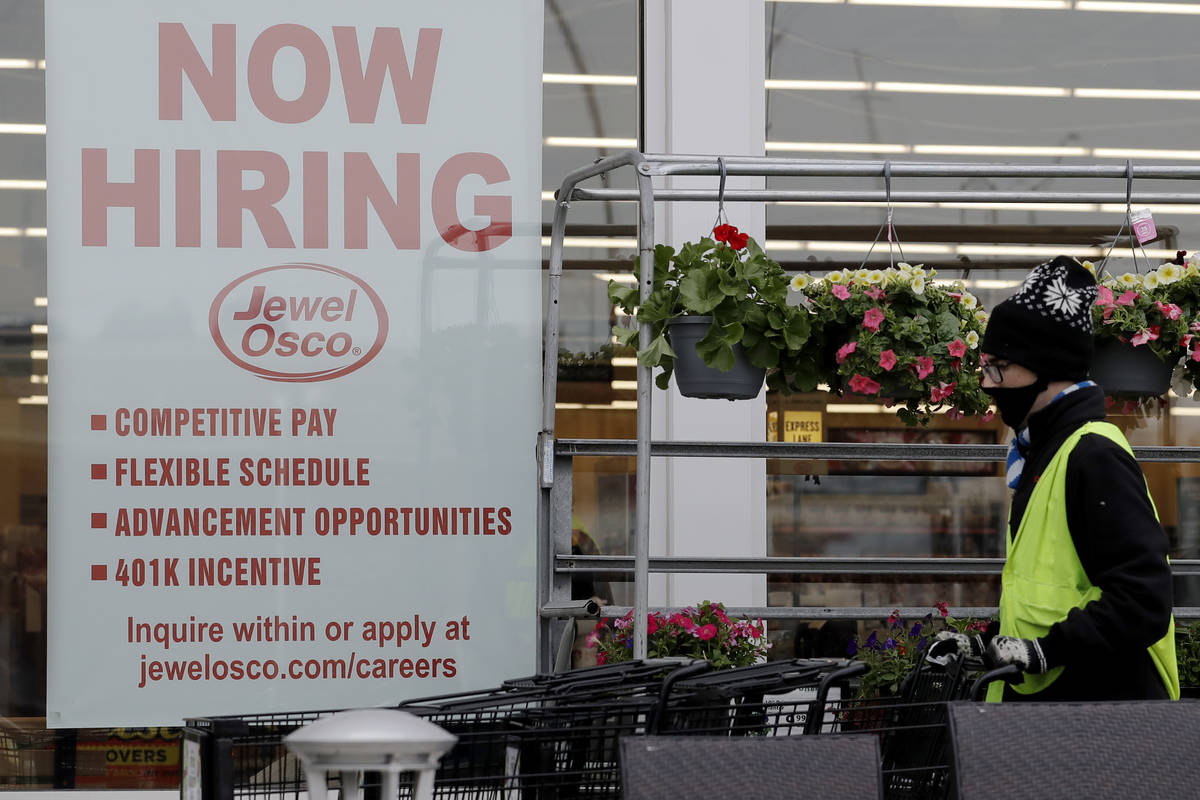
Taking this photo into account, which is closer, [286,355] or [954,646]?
[954,646]

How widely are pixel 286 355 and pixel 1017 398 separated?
305 centimetres

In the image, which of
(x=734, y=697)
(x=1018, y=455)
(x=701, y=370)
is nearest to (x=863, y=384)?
(x=701, y=370)

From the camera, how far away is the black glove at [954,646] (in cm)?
319

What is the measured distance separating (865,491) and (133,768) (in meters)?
2.98

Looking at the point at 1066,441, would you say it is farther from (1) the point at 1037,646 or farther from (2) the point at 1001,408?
(1) the point at 1037,646

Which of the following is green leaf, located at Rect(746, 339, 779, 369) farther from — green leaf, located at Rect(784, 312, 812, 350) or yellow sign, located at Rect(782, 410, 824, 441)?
yellow sign, located at Rect(782, 410, 824, 441)

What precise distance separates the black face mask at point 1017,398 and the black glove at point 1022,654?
0.52m

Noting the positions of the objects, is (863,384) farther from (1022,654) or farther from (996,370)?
(1022,654)

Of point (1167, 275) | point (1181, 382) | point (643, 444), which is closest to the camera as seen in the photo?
point (643, 444)

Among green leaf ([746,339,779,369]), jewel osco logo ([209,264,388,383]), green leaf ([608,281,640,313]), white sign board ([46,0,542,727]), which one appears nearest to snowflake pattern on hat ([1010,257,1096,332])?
green leaf ([746,339,779,369])

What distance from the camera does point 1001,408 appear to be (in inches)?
127

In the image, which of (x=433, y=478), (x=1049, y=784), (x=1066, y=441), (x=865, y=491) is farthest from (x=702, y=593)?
Result: (x=1049, y=784)

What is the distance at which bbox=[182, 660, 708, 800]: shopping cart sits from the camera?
111 inches

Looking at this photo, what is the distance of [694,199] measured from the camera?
187 inches
